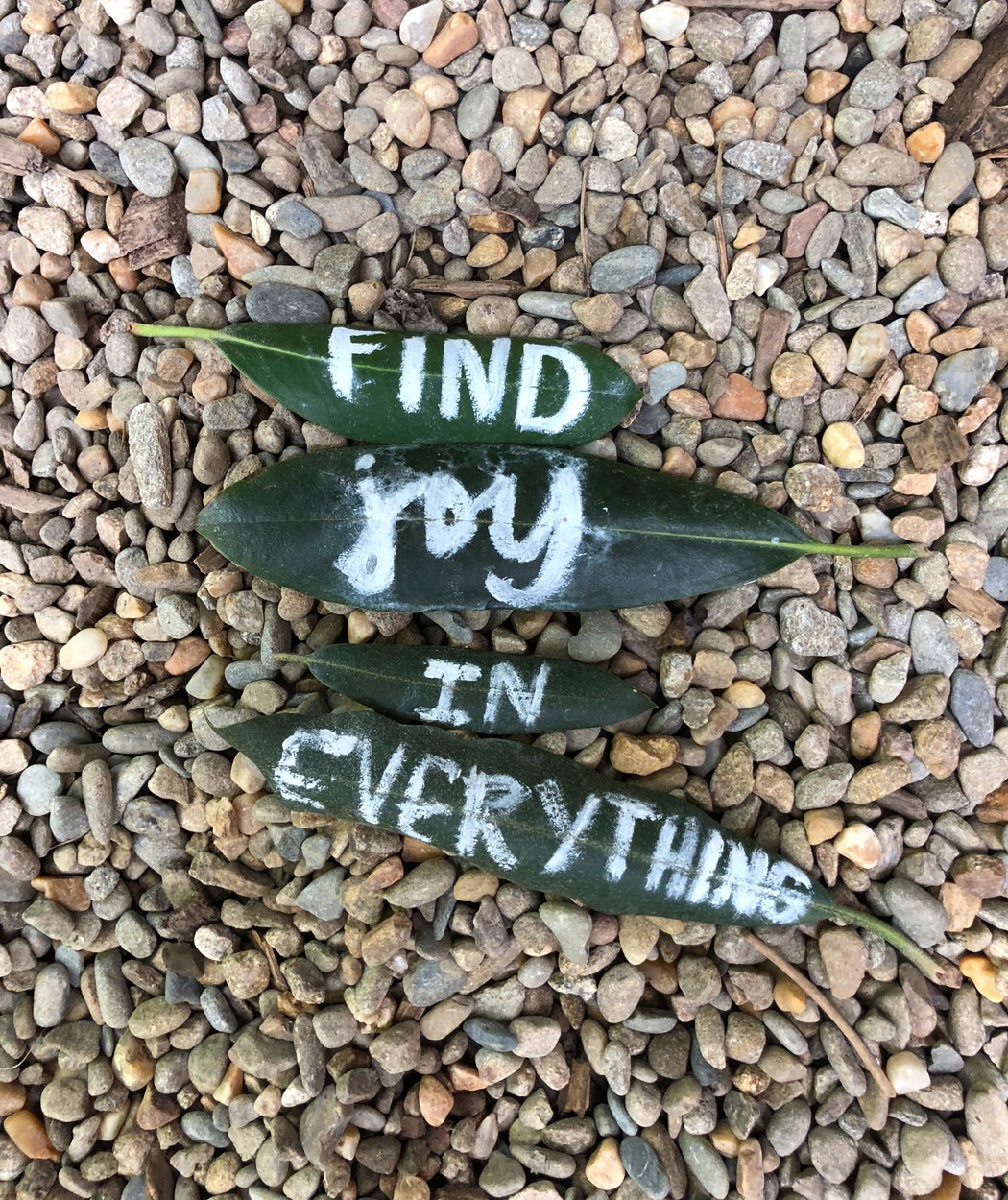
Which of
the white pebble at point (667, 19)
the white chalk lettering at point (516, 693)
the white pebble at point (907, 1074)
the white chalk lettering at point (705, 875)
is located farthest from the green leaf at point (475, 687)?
the white pebble at point (667, 19)

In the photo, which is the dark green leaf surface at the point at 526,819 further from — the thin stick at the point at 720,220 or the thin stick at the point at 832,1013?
the thin stick at the point at 720,220

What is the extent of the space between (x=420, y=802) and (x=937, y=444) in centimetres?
103

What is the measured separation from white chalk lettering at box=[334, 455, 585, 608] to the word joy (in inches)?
5.1

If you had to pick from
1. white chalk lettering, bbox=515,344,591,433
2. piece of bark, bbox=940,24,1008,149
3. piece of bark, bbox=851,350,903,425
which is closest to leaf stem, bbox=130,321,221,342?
white chalk lettering, bbox=515,344,591,433

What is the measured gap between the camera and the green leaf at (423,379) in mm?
1274

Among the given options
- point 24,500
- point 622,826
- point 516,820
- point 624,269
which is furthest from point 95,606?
point 624,269

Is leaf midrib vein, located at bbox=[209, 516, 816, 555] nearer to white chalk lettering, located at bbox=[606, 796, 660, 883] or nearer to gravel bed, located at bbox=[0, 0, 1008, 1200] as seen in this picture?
gravel bed, located at bbox=[0, 0, 1008, 1200]

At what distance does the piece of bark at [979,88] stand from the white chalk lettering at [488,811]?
1313 mm

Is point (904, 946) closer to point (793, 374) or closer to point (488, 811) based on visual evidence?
point (488, 811)

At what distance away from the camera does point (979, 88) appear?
1319 mm

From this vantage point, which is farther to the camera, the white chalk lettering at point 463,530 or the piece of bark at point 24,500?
the piece of bark at point 24,500

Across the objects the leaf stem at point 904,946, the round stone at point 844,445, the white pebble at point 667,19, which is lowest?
the leaf stem at point 904,946

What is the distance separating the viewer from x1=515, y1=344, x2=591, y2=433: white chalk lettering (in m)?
1.28

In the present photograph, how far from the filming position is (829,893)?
1.30 metres
